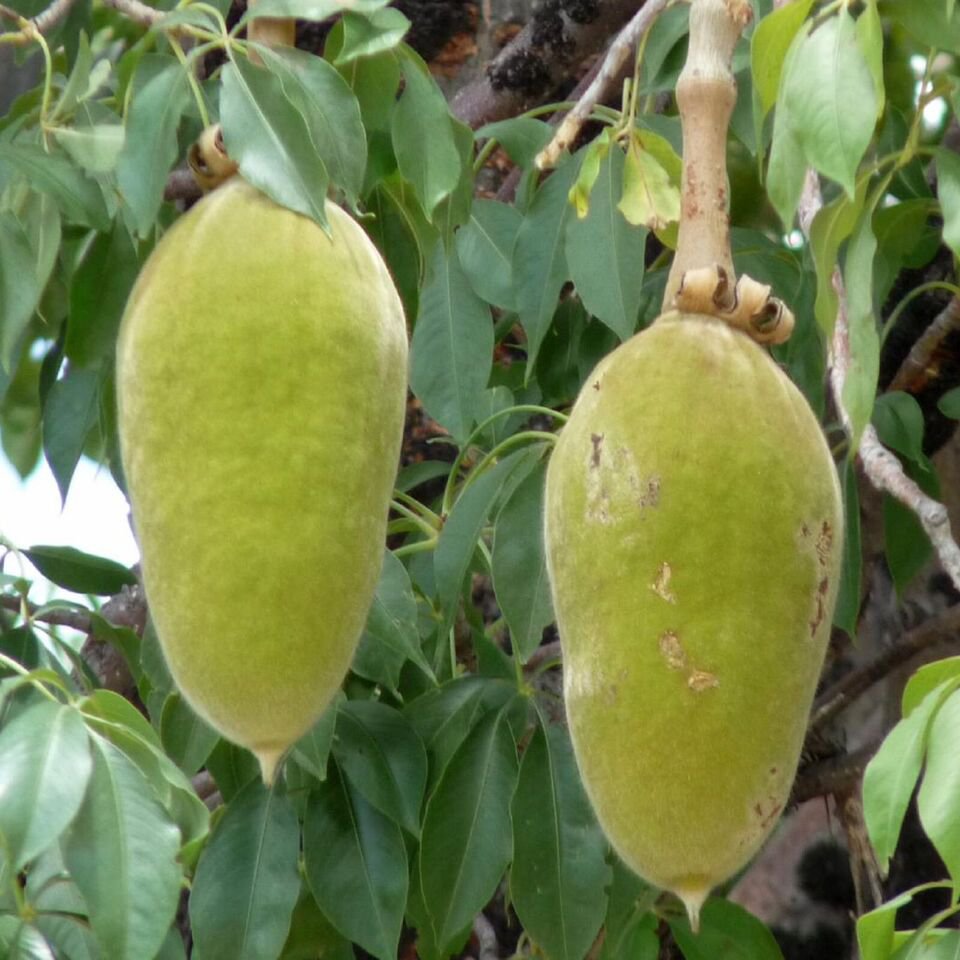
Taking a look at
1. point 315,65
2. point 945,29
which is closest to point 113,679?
point 315,65

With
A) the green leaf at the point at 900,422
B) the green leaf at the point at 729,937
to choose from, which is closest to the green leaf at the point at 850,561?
the green leaf at the point at 900,422

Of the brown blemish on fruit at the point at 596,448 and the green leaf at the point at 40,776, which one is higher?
the brown blemish on fruit at the point at 596,448

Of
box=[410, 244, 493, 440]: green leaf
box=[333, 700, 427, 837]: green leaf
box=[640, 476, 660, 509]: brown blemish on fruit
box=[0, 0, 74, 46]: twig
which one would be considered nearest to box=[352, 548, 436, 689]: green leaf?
box=[333, 700, 427, 837]: green leaf

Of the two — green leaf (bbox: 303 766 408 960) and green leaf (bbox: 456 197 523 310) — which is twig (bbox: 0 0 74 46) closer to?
green leaf (bbox: 456 197 523 310)

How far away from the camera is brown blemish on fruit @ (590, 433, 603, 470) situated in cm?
67

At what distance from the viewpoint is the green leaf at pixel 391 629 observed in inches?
45.6

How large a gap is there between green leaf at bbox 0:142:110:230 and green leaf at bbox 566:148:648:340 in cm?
30

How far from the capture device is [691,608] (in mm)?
639

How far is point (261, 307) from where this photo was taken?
681 mm

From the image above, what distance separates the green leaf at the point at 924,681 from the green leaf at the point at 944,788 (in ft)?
0.14

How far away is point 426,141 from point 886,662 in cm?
78

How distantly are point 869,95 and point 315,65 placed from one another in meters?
0.26

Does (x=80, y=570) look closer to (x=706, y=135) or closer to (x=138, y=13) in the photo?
(x=138, y=13)

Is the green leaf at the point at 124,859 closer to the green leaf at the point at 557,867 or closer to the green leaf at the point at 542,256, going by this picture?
the green leaf at the point at 557,867
